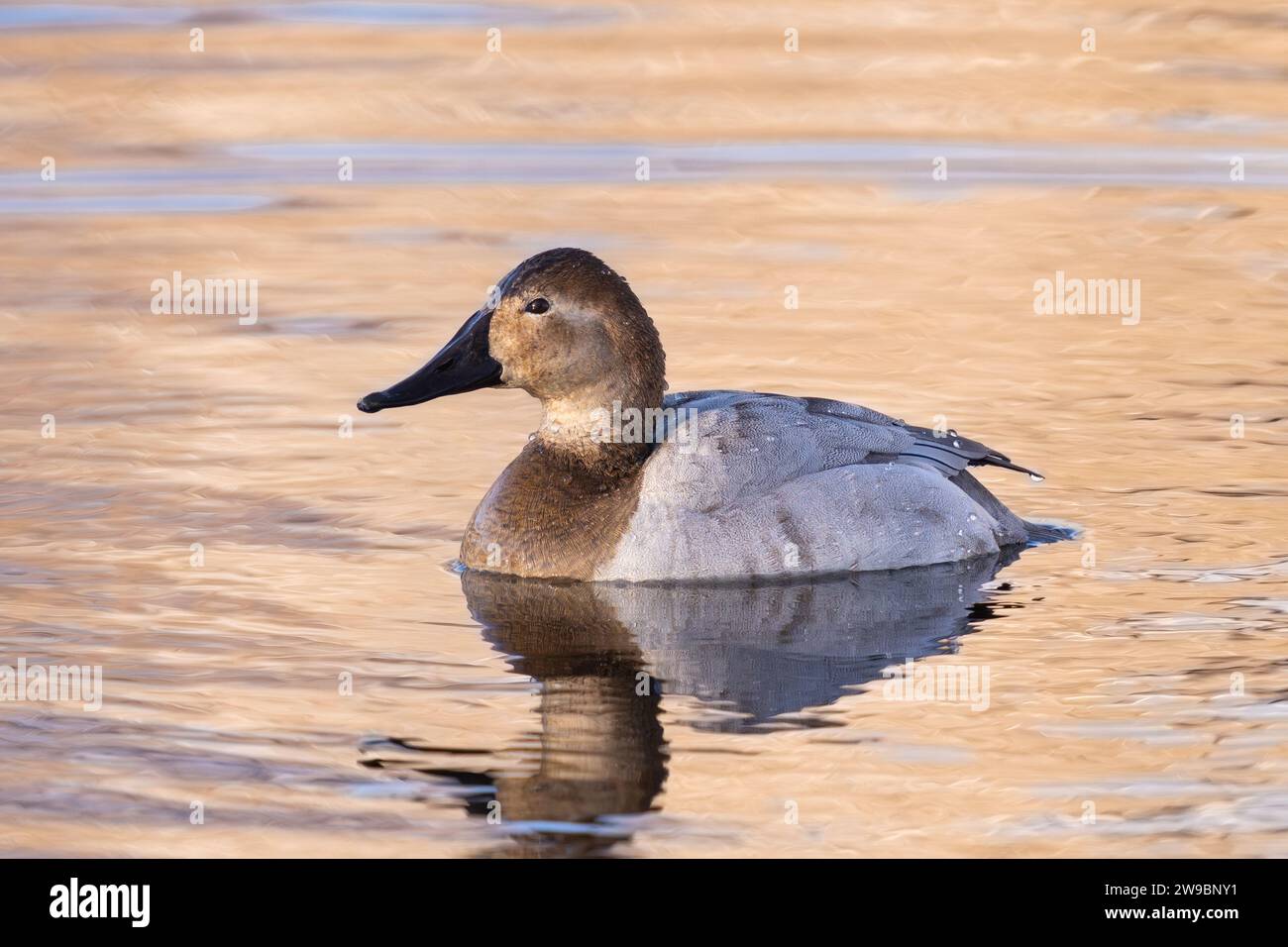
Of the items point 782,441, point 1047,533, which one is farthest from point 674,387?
point 782,441

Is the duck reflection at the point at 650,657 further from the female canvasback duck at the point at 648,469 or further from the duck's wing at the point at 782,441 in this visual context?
the duck's wing at the point at 782,441

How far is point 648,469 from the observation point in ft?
28.7

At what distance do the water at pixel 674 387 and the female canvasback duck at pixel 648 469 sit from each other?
0.58ft

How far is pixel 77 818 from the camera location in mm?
6402

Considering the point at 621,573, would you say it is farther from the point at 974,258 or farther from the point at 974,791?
the point at 974,258

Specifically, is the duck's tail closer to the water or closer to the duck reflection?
the water

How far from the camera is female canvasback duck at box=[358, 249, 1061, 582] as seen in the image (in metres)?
8.66

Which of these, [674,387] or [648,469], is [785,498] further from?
[674,387]

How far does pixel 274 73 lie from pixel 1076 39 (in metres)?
7.44

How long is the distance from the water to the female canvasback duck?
0.18 meters

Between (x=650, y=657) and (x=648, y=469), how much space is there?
1112 millimetres

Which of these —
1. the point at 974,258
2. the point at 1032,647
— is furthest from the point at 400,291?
the point at 1032,647

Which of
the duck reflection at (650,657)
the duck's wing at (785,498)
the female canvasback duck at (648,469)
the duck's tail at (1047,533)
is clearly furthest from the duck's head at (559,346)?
the duck's tail at (1047,533)

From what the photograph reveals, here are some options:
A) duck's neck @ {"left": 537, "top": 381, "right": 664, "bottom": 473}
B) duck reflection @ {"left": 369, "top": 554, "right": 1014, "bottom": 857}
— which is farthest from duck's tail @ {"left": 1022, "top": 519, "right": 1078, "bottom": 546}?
duck's neck @ {"left": 537, "top": 381, "right": 664, "bottom": 473}
